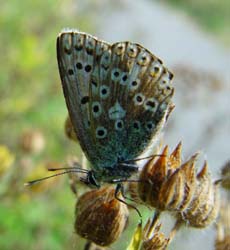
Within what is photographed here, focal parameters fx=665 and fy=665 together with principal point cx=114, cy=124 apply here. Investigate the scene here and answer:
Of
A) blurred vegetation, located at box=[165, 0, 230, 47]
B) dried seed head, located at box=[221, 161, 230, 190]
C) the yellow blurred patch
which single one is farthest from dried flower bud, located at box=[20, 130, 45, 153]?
blurred vegetation, located at box=[165, 0, 230, 47]

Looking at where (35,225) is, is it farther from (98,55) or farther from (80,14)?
(80,14)

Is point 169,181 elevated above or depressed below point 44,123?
above

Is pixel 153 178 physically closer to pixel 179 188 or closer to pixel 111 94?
pixel 179 188

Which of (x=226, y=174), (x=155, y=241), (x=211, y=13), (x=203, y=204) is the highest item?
(x=211, y=13)

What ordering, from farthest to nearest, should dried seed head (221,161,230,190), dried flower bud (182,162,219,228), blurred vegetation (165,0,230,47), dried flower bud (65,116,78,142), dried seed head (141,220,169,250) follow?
blurred vegetation (165,0,230,47), dried flower bud (65,116,78,142), dried seed head (221,161,230,190), dried flower bud (182,162,219,228), dried seed head (141,220,169,250)

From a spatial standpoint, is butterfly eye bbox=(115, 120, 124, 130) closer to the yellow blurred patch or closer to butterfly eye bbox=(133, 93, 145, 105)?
butterfly eye bbox=(133, 93, 145, 105)

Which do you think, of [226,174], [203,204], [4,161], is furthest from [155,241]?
[4,161]
